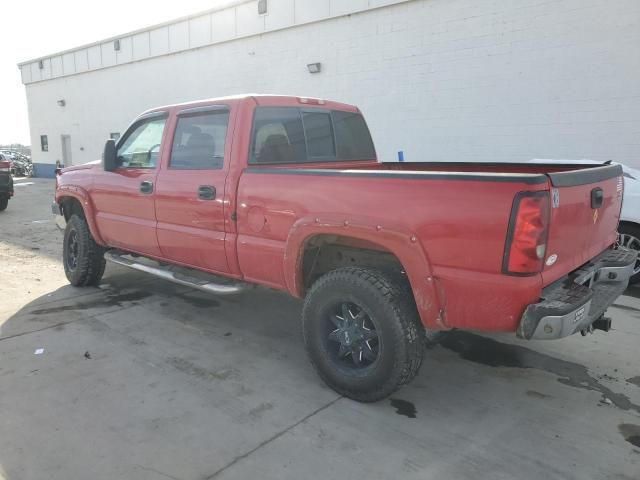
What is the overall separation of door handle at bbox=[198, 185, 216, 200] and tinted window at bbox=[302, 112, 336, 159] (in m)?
0.92

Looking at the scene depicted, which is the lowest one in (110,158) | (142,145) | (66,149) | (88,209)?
(88,209)

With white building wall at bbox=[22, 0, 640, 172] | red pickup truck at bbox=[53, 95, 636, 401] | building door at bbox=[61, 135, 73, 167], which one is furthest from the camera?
building door at bbox=[61, 135, 73, 167]

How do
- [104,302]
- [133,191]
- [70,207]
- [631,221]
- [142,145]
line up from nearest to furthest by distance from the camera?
[133,191] → [142,145] → [104,302] → [631,221] → [70,207]

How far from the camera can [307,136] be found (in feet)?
14.4

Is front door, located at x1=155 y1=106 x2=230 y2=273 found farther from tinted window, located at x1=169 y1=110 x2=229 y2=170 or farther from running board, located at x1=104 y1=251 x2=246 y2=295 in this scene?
running board, located at x1=104 y1=251 x2=246 y2=295

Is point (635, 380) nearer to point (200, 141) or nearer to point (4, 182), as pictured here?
point (200, 141)

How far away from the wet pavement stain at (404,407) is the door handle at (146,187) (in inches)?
113

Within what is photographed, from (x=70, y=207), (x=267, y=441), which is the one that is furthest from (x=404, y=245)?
(x=70, y=207)

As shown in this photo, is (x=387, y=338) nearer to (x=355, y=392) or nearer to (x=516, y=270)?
(x=355, y=392)

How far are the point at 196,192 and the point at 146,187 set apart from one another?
2.63ft

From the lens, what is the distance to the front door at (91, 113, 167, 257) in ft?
15.5

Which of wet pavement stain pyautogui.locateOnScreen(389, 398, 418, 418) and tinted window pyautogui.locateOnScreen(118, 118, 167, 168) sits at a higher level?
tinted window pyautogui.locateOnScreen(118, 118, 167, 168)

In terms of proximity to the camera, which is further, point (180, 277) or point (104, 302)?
point (104, 302)

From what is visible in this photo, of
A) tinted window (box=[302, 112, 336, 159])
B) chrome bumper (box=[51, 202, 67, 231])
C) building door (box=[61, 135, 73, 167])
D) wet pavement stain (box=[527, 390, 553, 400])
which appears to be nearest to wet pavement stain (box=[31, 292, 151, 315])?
chrome bumper (box=[51, 202, 67, 231])
